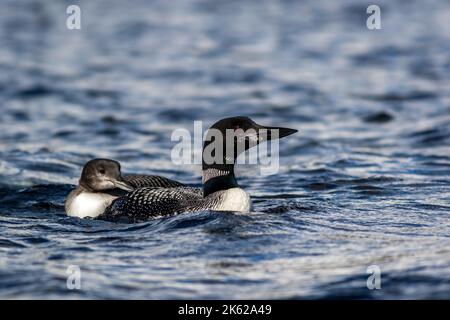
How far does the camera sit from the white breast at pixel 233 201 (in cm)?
841

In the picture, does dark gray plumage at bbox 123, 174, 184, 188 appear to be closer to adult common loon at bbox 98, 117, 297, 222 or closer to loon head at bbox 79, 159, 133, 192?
loon head at bbox 79, 159, 133, 192

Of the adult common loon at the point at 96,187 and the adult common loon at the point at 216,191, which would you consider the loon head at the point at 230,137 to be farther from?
the adult common loon at the point at 96,187

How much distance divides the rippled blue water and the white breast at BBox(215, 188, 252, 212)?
5.6 inches

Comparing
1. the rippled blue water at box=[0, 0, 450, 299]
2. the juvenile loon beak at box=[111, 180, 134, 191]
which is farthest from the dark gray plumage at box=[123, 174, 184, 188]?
the rippled blue water at box=[0, 0, 450, 299]

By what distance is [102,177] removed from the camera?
8969mm

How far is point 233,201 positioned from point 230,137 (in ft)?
1.82

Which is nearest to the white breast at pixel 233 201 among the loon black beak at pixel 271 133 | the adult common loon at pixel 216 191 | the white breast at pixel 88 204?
the adult common loon at pixel 216 191

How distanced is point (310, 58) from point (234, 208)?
12.1m

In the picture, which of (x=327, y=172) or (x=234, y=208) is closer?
(x=234, y=208)

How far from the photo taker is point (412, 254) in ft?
24.2

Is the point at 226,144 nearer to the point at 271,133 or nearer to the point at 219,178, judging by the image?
the point at 219,178

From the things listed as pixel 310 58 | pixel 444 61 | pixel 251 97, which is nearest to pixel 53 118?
pixel 251 97
